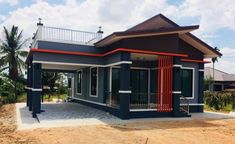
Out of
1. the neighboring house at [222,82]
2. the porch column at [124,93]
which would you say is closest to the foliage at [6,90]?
the porch column at [124,93]

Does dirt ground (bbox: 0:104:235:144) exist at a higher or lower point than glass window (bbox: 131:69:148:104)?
lower

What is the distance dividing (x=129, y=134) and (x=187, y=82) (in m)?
8.32

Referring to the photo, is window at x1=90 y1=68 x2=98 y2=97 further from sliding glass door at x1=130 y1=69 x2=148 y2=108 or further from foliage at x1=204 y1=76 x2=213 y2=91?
foliage at x1=204 y1=76 x2=213 y2=91

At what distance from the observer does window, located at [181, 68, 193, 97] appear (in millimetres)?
17031

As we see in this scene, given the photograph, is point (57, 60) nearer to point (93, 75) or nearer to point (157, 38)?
point (93, 75)

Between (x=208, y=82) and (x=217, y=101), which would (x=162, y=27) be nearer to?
(x=217, y=101)

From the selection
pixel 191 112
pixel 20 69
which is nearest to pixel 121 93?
pixel 191 112

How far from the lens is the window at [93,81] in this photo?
57.2 ft

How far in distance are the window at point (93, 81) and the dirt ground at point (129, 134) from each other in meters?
5.82

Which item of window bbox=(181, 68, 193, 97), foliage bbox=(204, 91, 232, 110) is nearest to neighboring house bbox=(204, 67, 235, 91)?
foliage bbox=(204, 91, 232, 110)

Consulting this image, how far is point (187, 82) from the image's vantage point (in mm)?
17188

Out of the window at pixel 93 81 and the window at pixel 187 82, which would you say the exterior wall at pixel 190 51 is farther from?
the window at pixel 93 81

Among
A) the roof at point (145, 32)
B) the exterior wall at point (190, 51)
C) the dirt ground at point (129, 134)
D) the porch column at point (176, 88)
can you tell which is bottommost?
the dirt ground at point (129, 134)

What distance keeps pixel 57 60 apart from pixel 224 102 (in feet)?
44.2
